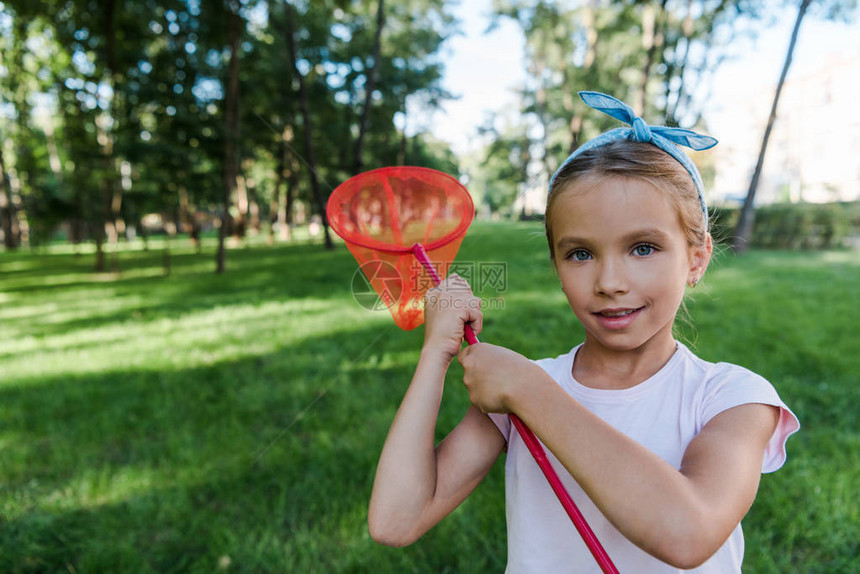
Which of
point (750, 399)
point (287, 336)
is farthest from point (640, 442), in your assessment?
point (287, 336)

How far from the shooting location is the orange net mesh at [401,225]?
1.53m

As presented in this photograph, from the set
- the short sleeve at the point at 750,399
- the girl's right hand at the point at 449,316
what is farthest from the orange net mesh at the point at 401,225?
the short sleeve at the point at 750,399

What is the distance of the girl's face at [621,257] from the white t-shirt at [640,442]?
144mm

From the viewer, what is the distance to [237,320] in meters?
6.87

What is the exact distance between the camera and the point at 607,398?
116 centimetres

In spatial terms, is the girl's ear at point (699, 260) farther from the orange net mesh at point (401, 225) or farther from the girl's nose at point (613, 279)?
the orange net mesh at point (401, 225)

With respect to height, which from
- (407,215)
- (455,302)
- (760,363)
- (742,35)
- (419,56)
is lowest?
(760,363)

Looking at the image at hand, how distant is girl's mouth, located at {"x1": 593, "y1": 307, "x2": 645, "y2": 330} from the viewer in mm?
1083

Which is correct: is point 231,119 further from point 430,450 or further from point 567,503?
point 567,503

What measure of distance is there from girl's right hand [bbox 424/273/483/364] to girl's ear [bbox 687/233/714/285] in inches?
21.5

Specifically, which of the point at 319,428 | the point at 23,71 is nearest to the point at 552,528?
the point at 319,428

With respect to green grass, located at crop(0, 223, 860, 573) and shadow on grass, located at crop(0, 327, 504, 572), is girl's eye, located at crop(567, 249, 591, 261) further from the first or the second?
shadow on grass, located at crop(0, 327, 504, 572)

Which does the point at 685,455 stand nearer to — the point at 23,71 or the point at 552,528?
the point at 552,528

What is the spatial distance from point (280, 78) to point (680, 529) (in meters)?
17.5
